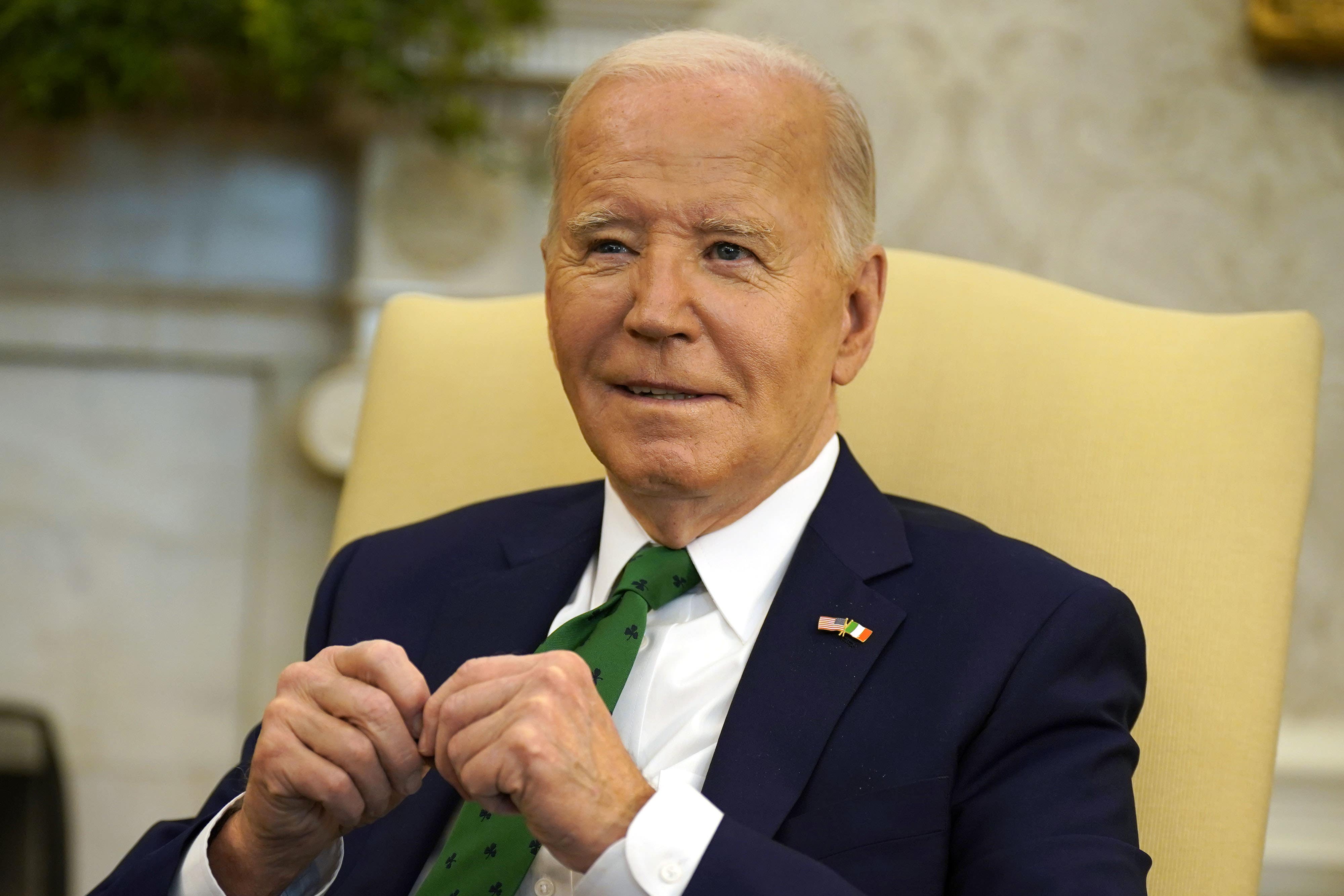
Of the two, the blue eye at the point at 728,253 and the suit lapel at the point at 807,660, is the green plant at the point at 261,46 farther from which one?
the suit lapel at the point at 807,660

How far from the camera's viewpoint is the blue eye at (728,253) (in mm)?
1290

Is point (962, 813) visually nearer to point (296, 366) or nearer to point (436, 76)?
point (436, 76)

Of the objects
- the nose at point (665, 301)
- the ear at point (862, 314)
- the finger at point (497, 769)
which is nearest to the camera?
the finger at point (497, 769)

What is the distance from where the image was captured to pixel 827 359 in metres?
1.36

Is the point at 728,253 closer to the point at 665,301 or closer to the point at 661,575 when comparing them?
the point at 665,301

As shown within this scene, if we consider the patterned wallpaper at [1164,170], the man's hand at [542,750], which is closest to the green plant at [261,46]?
the patterned wallpaper at [1164,170]

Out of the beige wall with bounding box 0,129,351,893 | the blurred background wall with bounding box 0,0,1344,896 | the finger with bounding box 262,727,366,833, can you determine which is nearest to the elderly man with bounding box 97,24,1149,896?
the finger with bounding box 262,727,366,833

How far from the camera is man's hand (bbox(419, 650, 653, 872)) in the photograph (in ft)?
3.27

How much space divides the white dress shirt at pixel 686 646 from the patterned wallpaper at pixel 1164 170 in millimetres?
1139

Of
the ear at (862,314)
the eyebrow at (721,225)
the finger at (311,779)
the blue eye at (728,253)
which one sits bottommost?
the finger at (311,779)

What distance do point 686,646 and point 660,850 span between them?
31 cm

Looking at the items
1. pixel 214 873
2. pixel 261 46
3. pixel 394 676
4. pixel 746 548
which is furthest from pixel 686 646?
pixel 261 46

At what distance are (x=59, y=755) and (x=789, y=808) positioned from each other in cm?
198

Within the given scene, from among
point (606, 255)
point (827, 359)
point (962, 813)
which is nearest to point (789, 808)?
point (962, 813)
